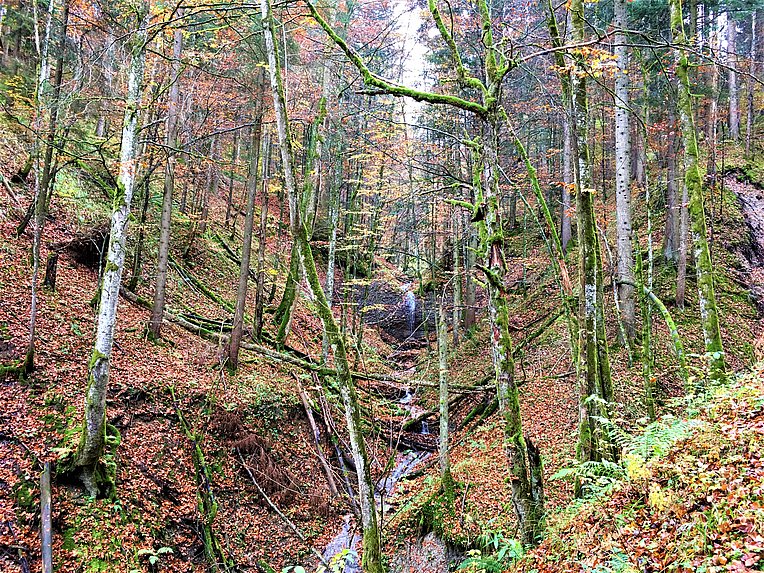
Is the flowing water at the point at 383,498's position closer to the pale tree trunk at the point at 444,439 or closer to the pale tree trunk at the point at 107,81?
the pale tree trunk at the point at 444,439

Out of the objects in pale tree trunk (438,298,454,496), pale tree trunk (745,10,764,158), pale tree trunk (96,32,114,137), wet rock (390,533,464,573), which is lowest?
wet rock (390,533,464,573)

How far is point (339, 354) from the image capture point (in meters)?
4.59

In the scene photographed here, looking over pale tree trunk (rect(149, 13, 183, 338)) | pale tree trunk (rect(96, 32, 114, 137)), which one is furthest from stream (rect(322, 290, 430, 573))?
pale tree trunk (rect(96, 32, 114, 137))

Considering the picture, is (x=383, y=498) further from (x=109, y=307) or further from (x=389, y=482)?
(x=109, y=307)

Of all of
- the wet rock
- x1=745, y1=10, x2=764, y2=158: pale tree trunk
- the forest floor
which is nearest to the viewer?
the forest floor

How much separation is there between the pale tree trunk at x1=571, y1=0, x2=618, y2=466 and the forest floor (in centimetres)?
55

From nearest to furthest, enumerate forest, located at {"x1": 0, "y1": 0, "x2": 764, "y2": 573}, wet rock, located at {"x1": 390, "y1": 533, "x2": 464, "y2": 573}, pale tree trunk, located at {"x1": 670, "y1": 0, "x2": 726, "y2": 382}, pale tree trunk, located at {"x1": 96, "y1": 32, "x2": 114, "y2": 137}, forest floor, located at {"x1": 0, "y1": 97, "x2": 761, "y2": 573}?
forest, located at {"x1": 0, "y1": 0, "x2": 764, "y2": 573} < pale tree trunk, located at {"x1": 670, "y1": 0, "x2": 726, "y2": 382} < forest floor, located at {"x1": 0, "y1": 97, "x2": 761, "y2": 573} < wet rock, located at {"x1": 390, "y1": 533, "x2": 464, "y2": 573} < pale tree trunk, located at {"x1": 96, "y1": 32, "x2": 114, "y2": 137}

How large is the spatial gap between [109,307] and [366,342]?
45.3 feet

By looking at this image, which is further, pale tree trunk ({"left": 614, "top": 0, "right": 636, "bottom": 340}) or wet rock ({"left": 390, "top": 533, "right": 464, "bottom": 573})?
pale tree trunk ({"left": 614, "top": 0, "right": 636, "bottom": 340})

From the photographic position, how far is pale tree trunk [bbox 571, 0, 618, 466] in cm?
543

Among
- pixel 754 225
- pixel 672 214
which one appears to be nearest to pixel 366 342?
pixel 672 214

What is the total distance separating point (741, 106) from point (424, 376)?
24.5m

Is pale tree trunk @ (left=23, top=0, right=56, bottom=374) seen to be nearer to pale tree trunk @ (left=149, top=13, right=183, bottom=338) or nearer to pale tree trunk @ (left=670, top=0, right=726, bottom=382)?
pale tree trunk @ (left=149, top=13, right=183, bottom=338)

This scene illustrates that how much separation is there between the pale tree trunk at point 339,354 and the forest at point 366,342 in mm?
33
